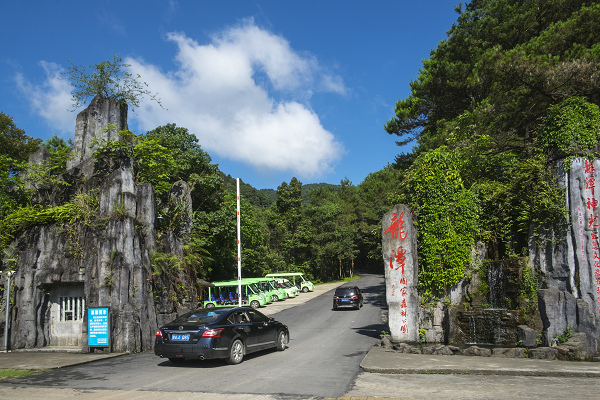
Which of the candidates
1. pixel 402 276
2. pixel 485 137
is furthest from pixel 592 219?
pixel 485 137

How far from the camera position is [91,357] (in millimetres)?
11281

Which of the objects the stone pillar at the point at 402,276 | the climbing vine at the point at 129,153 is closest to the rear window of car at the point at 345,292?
the stone pillar at the point at 402,276

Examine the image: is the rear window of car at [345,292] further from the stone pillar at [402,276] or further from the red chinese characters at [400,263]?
the red chinese characters at [400,263]

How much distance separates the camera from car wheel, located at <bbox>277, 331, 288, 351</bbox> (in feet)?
38.7

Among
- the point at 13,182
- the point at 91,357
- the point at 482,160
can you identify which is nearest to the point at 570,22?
the point at 482,160

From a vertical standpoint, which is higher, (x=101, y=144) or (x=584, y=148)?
(x=101, y=144)

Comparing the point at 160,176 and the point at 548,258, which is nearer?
the point at 548,258

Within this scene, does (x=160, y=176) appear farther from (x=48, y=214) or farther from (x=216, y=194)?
(x=216, y=194)

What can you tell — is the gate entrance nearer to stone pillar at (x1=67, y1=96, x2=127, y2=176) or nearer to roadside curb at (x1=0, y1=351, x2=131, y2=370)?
roadside curb at (x1=0, y1=351, x2=131, y2=370)

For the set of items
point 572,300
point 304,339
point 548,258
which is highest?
point 548,258

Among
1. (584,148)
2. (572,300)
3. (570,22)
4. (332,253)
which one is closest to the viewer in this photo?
(572,300)

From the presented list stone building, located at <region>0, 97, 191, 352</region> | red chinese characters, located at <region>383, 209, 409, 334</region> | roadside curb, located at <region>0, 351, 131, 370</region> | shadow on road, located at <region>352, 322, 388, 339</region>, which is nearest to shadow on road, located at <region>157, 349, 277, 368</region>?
roadside curb, located at <region>0, 351, 131, 370</region>

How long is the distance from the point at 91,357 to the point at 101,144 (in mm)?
7909

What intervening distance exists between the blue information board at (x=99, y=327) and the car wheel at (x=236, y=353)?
4.51 meters
